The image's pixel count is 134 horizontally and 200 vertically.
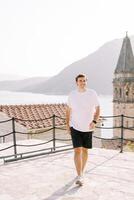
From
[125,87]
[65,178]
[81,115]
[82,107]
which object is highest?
[125,87]

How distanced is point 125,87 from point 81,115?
156ft

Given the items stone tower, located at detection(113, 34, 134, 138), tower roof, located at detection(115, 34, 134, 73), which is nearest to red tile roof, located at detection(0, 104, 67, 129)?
stone tower, located at detection(113, 34, 134, 138)

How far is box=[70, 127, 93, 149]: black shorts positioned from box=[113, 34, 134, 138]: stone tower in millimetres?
46955

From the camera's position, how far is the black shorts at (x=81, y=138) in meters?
5.74

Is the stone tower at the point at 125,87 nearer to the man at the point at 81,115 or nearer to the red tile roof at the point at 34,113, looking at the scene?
the red tile roof at the point at 34,113

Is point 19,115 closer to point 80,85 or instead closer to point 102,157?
point 102,157

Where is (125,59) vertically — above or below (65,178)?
above

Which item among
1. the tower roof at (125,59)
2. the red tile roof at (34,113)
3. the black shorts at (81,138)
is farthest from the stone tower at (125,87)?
the black shorts at (81,138)

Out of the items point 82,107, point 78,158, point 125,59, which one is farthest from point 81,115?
point 125,59

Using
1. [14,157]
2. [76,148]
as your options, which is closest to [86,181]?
[76,148]

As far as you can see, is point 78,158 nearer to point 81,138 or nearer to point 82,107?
point 81,138

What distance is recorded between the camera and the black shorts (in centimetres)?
574

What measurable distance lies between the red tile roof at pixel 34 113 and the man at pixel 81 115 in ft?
37.0

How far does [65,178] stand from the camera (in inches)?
245
